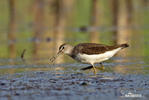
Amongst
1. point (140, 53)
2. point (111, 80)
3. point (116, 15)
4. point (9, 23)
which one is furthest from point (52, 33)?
point (111, 80)

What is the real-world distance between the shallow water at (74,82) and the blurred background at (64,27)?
3.56 ft

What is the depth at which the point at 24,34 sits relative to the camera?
18.1m

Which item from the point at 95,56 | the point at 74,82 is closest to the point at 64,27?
the point at 95,56

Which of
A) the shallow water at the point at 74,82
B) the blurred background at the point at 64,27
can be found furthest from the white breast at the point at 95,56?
the blurred background at the point at 64,27

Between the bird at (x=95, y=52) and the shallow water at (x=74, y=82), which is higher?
the bird at (x=95, y=52)

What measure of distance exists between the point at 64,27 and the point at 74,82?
35.2 feet

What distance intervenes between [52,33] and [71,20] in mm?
3329

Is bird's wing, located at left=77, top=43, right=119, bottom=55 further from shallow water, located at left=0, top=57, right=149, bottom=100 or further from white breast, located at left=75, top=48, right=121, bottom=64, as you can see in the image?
shallow water, located at left=0, top=57, right=149, bottom=100

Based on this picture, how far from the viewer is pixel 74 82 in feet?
29.2

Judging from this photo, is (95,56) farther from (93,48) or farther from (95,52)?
(93,48)

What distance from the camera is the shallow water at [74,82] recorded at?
302 inches

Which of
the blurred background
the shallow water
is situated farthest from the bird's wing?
the blurred background

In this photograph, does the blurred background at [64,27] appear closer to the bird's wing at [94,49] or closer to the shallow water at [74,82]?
the shallow water at [74,82]

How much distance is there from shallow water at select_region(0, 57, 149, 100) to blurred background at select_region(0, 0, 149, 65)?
1.09 metres
